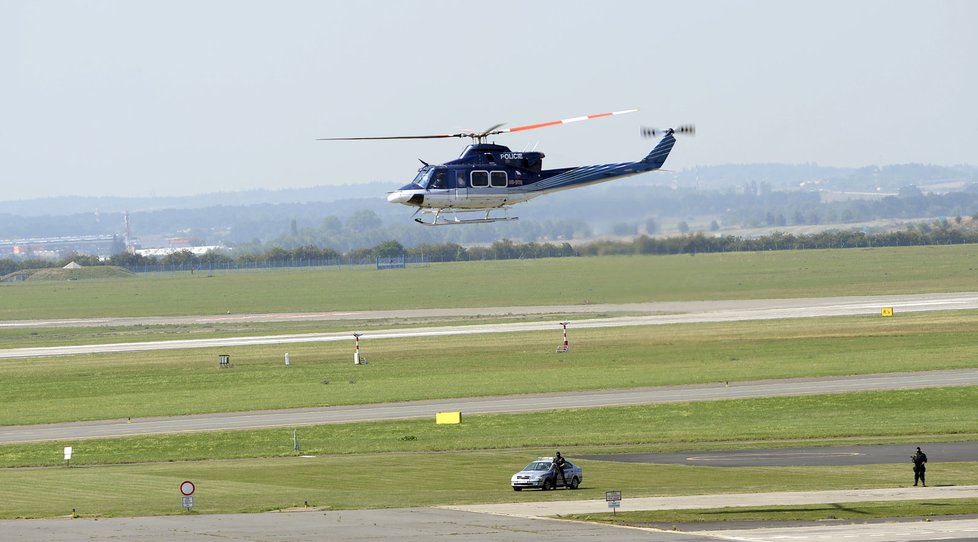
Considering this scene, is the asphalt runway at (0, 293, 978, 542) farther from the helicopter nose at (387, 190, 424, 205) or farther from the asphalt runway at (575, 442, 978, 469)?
the helicopter nose at (387, 190, 424, 205)

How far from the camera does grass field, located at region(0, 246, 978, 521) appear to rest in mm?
55219

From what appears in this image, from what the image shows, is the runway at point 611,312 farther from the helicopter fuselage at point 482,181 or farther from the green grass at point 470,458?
the helicopter fuselage at point 482,181

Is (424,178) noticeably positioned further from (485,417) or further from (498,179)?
(485,417)

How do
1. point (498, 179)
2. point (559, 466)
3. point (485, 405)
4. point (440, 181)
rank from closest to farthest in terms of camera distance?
point (559, 466) < point (440, 181) < point (498, 179) < point (485, 405)

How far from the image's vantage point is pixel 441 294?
191125mm

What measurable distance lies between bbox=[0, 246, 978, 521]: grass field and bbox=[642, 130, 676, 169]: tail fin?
1056cm

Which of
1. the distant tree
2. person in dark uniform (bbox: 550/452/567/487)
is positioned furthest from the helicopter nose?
the distant tree

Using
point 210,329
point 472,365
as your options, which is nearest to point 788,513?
point 472,365

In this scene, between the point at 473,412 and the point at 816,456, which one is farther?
the point at 473,412

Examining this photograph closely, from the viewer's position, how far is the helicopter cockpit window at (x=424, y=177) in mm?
61188

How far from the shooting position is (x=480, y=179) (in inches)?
2415

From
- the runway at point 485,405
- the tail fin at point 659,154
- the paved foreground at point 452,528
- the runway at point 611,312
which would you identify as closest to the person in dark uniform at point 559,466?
the paved foreground at point 452,528

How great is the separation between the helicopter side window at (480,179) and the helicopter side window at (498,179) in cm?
21

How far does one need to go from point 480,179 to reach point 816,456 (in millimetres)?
20145
